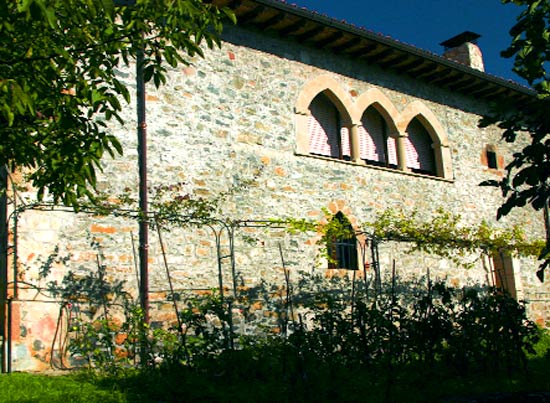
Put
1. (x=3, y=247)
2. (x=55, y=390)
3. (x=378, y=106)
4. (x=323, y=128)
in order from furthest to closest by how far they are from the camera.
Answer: (x=378, y=106) → (x=323, y=128) → (x=3, y=247) → (x=55, y=390)

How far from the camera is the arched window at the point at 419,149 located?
11.9m

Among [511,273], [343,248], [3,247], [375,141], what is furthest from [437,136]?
[3,247]

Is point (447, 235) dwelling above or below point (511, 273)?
above

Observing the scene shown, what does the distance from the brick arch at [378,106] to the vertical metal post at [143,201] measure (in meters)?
3.87

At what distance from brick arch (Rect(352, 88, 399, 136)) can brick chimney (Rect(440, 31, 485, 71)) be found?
333 centimetres

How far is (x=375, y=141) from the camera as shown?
37.5 feet

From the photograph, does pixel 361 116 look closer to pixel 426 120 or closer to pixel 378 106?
pixel 378 106

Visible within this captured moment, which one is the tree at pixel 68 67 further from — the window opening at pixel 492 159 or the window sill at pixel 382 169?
the window opening at pixel 492 159

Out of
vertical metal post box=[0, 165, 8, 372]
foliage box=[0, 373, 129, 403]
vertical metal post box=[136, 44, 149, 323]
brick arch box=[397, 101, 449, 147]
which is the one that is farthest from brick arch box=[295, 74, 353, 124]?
foliage box=[0, 373, 129, 403]

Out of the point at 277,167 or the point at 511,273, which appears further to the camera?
the point at 511,273

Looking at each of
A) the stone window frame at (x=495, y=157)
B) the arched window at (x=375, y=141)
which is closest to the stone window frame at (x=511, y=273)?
the stone window frame at (x=495, y=157)

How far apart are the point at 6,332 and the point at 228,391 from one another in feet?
9.86

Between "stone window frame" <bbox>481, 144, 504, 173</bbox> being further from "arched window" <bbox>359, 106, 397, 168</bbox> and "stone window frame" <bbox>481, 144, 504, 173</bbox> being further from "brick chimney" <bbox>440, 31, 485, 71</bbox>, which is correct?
"arched window" <bbox>359, 106, 397, 168</bbox>

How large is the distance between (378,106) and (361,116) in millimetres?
506
